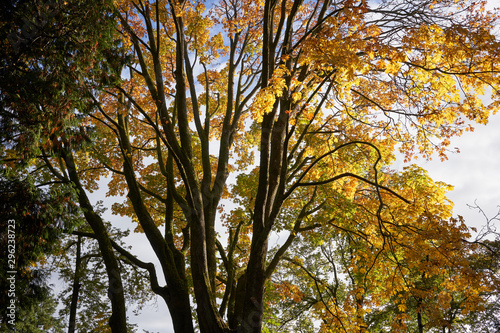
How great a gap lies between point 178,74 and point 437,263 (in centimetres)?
660

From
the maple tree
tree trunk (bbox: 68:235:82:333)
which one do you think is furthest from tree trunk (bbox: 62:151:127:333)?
tree trunk (bbox: 68:235:82:333)

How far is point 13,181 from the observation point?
236 inches

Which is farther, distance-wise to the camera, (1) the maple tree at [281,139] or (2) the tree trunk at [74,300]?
(2) the tree trunk at [74,300]

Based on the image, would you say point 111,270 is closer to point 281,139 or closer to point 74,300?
point 281,139

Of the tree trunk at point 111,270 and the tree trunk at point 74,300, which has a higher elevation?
the tree trunk at point 74,300

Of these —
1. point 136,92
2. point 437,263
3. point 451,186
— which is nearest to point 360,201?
point 451,186

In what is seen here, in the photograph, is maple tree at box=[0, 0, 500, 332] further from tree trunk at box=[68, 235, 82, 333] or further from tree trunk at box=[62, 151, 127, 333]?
tree trunk at box=[68, 235, 82, 333]

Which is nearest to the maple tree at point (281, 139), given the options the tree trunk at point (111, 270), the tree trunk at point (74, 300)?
the tree trunk at point (111, 270)

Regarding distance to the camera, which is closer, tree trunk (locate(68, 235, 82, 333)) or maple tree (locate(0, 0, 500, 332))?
maple tree (locate(0, 0, 500, 332))

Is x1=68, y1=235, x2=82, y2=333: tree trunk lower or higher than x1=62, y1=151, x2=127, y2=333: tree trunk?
higher

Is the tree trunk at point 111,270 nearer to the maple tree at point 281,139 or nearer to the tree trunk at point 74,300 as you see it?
the maple tree at point 281,139

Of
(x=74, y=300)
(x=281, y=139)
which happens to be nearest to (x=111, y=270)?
(x=281, y=139)

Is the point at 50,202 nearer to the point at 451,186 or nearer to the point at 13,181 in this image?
the point at 13,181

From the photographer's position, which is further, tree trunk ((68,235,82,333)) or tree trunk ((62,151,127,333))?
tree trunk ((68,235,82,333))
